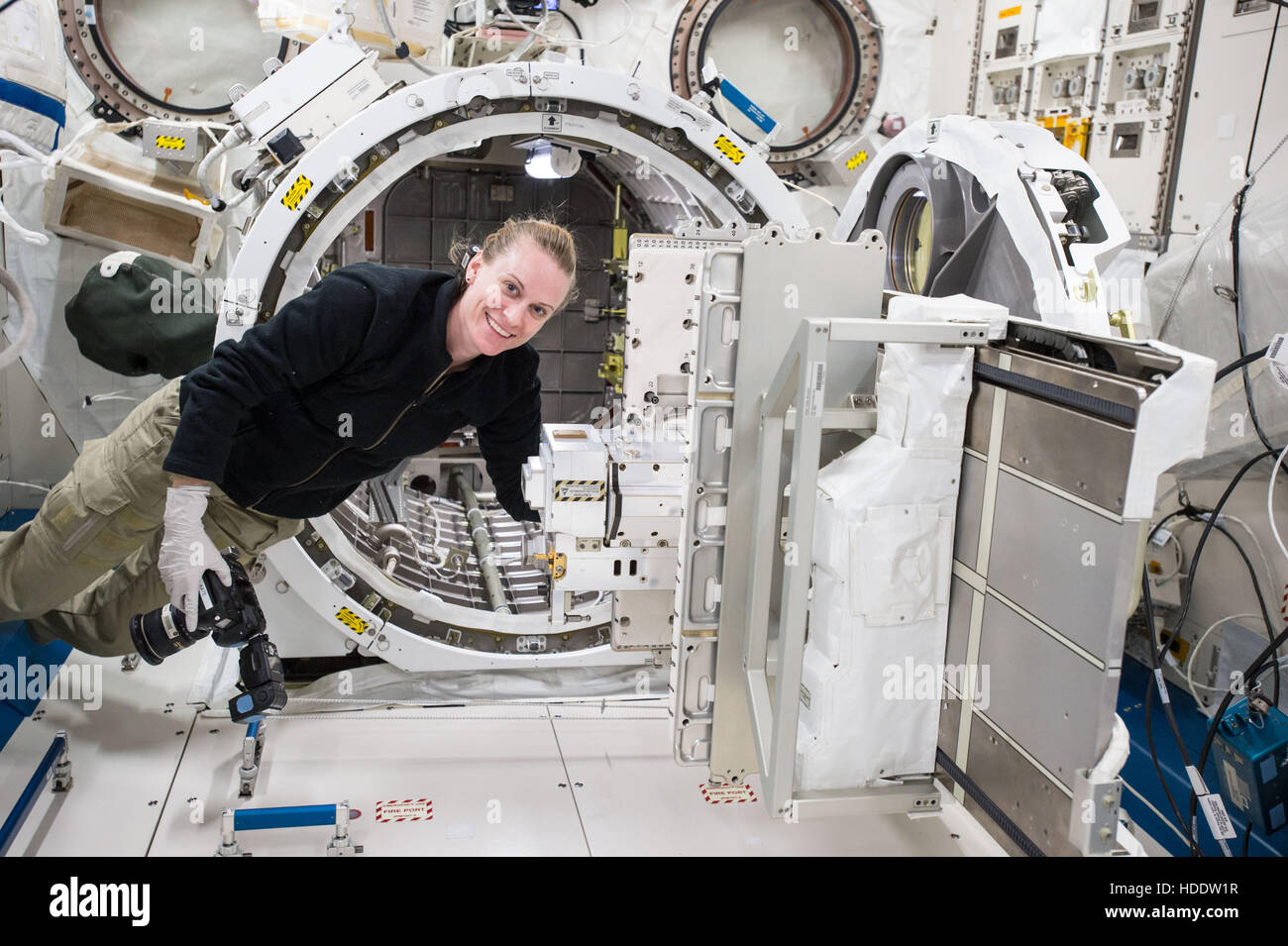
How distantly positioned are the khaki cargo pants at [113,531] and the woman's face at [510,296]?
Answer: 948 mm

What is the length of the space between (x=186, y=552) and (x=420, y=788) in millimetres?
1023

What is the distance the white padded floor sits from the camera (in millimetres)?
3148

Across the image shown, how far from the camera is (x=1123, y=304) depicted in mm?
3189

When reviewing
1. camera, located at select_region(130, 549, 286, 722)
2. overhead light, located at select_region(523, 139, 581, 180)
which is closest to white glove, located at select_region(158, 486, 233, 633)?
camera, located at select_region(130, 549, 286, 722)

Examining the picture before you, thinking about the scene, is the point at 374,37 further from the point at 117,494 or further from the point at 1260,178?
the point at 1260,178

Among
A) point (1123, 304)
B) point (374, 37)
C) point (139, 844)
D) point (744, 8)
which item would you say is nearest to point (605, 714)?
point (139, 844)

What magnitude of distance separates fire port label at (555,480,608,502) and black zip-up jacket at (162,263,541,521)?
308 mm

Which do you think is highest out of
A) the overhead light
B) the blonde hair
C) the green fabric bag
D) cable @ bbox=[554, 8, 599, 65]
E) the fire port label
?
cable @ bbox=[554, 8, 599, 65]

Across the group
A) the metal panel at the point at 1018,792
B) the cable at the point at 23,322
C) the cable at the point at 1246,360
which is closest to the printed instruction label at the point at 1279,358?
the cable at the point at 1246,360

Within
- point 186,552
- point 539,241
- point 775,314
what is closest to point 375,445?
point 186,552

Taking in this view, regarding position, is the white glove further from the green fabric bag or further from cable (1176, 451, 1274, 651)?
cable (1176, 451, 1274, 651)

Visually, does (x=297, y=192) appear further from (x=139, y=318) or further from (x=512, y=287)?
(x=139, y=318)

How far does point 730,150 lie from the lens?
12.8 ft

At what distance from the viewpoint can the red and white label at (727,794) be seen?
3449mm
